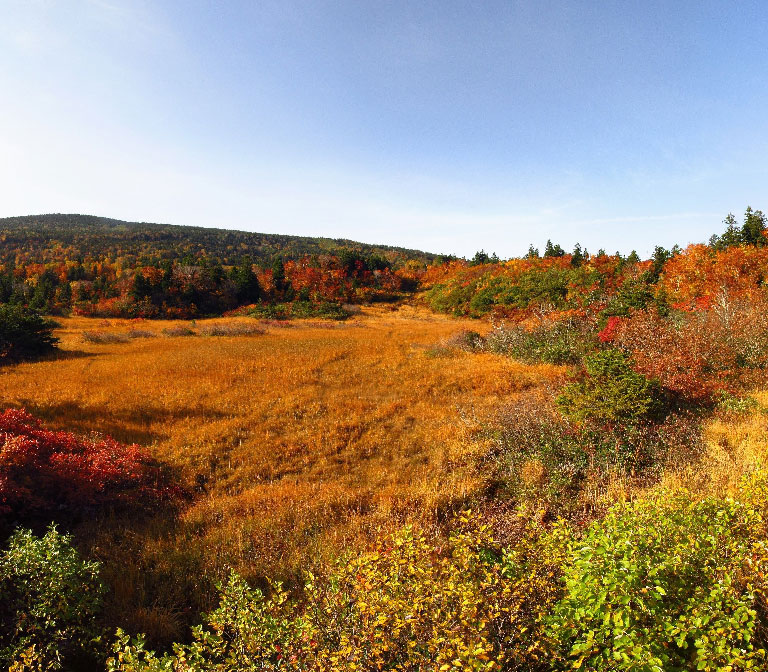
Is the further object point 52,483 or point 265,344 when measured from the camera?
point 265,344

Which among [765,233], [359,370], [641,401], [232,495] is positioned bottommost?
[232,495]

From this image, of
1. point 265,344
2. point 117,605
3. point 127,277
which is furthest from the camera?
point 127,277

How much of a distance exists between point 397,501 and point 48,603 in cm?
462

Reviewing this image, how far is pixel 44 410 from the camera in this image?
37.5 feet

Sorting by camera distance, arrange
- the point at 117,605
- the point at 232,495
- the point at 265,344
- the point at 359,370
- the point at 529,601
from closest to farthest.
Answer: the point at 529,601 → the point at 117,605 → the point at 232,495 → the point at 359,370 → the point at 265,344

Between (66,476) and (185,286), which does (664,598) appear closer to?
(66,476)

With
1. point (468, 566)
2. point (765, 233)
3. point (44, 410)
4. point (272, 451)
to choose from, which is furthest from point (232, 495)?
point (765, 233)

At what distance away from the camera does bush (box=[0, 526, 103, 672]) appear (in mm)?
3500

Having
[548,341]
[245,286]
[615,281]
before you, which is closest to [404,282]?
[245,286]

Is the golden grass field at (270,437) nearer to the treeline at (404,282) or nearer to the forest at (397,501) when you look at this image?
the forest at (397,501)

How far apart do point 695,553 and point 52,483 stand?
911cm

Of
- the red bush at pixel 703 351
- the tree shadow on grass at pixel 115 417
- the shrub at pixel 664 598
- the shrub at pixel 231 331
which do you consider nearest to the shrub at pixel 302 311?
the shrub at pixel 231 331

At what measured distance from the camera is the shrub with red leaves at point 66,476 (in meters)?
6.08

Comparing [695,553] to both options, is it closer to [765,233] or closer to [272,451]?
[272,451]
